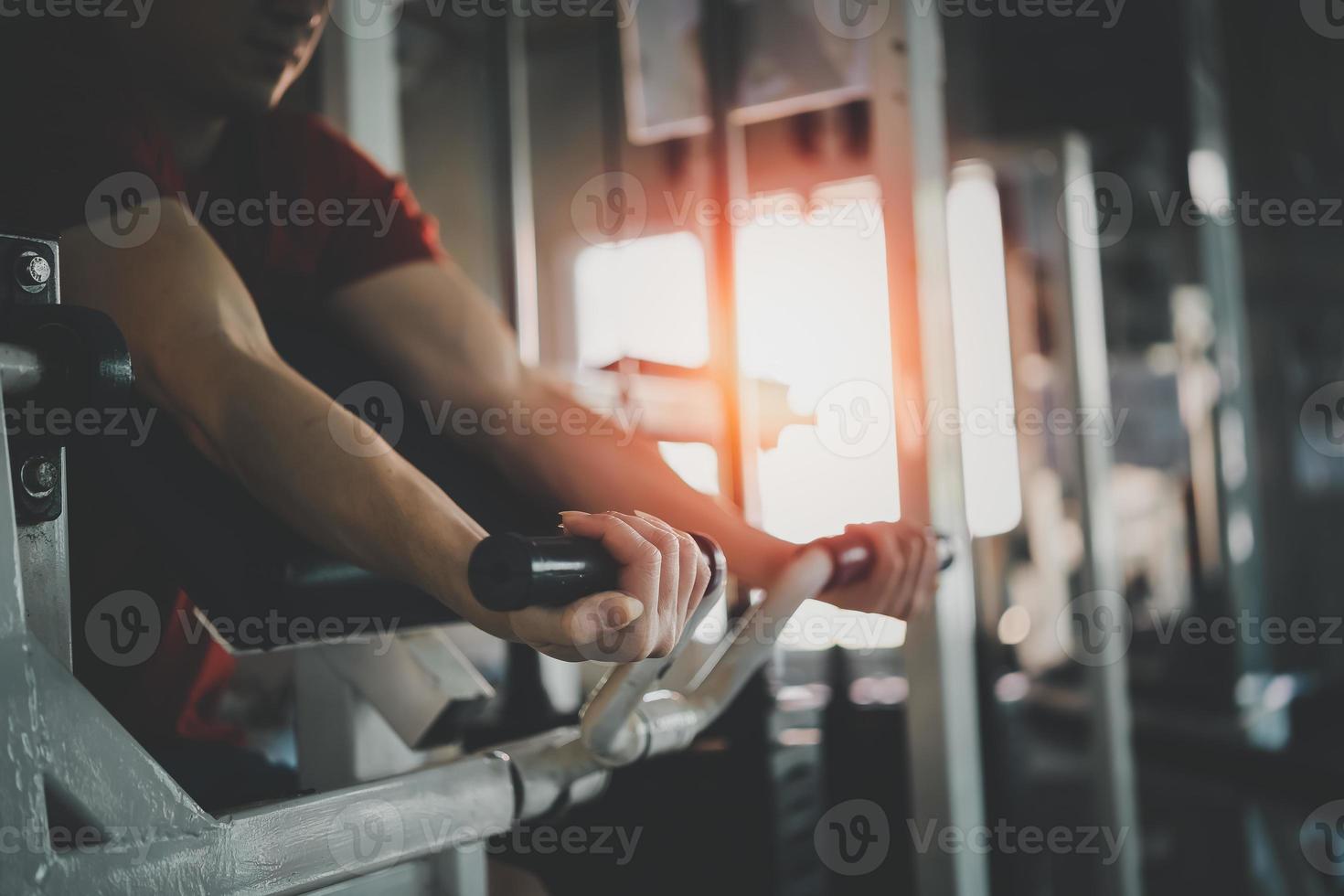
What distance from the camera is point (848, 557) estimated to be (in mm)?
946

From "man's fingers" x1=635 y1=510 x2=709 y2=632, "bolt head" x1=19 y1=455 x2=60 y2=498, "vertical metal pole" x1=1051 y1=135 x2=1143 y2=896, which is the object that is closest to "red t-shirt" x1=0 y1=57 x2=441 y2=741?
"bolt head" x1=19 y1=455 x2=60 y2=498

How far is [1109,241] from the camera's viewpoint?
14.8 ft

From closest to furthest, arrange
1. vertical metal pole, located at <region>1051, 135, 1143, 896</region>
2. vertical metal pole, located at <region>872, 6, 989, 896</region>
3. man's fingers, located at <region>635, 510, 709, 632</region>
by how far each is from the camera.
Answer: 1. man's fingers, located at <region>635, 510, 709, 632</region>
2. vertical metal pole, located at <region>872, 6, 989, 896</region>
3. vertical metal pole, located at <region>1051, 135, 1143, 896</region>

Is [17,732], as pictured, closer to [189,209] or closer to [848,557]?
[189,209]

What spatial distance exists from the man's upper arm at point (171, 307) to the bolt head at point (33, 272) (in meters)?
0.17

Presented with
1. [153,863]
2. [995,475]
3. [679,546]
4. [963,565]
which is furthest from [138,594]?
[995,475]

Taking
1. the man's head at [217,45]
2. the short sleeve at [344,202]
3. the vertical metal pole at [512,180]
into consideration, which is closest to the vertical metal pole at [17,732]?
the man's head at [217,45]

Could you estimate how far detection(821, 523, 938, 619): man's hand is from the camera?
39.0 inches

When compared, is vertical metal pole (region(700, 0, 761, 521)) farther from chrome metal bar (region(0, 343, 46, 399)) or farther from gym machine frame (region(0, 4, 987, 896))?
chrome metal bar (region(0, 343, 46, 399))

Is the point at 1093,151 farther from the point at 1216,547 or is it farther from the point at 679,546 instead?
the point at 679,546

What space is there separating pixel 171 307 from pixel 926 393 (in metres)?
0.93

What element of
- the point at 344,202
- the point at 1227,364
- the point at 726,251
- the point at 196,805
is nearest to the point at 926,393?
the point at 726,251

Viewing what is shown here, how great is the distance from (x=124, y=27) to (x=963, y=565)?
1.14m

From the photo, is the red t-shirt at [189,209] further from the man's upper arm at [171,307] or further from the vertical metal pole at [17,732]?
the vertical metal pole at [17,732]
